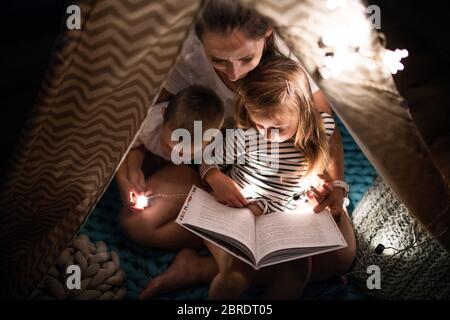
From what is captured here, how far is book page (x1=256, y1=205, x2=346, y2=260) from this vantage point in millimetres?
942

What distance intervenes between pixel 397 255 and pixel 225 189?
1.33ft

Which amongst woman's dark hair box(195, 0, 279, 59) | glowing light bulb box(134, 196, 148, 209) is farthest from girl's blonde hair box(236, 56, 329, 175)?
glowing light bulb box(134, 196, 148, 209)

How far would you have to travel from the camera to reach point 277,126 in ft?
3.26

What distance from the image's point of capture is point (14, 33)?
1.44m

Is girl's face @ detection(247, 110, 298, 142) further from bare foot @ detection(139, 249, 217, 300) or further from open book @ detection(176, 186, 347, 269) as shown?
bare foot @ detection(139, 249, 217, 300)

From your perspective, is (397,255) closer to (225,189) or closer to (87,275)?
(225,189)

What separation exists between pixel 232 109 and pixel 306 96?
0.69 feet

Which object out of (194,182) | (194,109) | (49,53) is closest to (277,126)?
(194,109)

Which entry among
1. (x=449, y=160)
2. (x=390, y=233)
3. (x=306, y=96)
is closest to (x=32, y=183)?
(x=306, y=96)

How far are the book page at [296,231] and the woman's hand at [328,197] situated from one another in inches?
0.8

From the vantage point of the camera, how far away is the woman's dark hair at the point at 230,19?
80 cm

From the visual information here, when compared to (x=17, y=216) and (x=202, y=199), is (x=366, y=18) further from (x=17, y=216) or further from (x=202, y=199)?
(x=17, y=216)

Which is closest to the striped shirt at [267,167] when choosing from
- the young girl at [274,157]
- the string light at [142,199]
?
the young girl at [274,157]

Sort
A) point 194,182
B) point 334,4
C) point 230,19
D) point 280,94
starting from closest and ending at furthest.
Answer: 1. point 334,4
2. point 230,19
3. point 280,94
4. point 194,182
